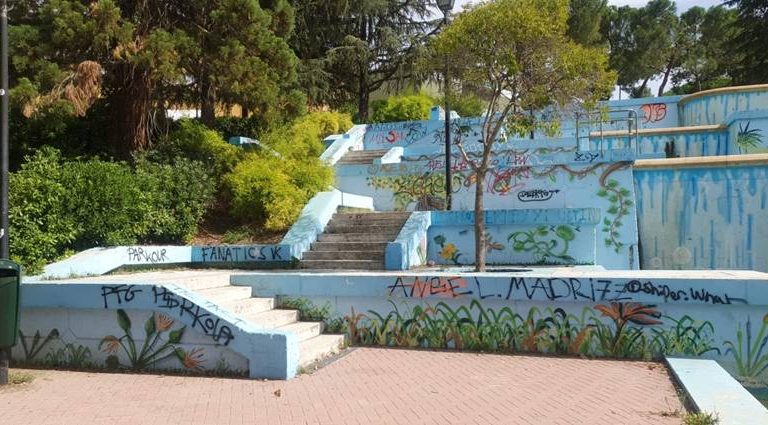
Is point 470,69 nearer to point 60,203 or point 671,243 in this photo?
point 671,243

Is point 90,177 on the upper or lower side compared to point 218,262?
upper

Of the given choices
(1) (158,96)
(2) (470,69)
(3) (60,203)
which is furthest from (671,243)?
(1) (158,96)

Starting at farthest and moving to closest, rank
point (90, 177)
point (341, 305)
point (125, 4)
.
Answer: point (125, 4) → point (90, 177) → point (341, 305)

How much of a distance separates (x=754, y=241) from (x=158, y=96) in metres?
14.1

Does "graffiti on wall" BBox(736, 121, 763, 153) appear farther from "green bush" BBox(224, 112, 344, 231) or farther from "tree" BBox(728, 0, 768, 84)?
"tree" BBox(728, 0, 768, 84)

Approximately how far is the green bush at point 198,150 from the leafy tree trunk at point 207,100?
0.92 metres

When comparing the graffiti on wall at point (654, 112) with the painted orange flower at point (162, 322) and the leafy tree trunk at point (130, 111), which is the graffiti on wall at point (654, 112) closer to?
the leafy tree trunk at point (130, 111)

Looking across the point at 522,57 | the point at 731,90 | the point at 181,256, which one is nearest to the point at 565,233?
the point at 522,57

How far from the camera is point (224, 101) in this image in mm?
15031

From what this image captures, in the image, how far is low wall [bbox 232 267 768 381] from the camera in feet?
23.6

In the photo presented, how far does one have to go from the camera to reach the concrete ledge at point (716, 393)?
5.03 meters

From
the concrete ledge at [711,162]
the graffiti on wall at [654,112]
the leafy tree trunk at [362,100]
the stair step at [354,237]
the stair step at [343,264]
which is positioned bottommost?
the stair step at [343,264]

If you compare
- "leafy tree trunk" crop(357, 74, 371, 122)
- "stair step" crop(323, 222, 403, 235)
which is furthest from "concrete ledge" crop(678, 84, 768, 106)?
"leafy tree trunk" crop(357, 74, 371, 122)

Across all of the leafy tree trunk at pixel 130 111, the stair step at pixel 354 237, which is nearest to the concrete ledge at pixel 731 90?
the stair step at pixel 354 237
